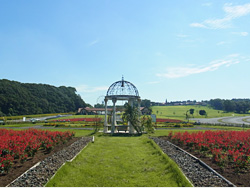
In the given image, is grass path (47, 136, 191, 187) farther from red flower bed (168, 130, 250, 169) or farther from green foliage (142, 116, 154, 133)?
green foliage (142, 116, 154, 133)

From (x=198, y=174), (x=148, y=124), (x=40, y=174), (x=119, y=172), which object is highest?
(x=148, y=124)

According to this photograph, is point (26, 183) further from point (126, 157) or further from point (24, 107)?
point (24, 107)

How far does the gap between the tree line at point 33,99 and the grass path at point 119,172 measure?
239 feet

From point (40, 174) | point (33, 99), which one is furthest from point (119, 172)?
point (33, 99)

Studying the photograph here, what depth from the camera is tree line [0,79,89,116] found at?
3078 inches

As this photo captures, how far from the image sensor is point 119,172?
419 inches

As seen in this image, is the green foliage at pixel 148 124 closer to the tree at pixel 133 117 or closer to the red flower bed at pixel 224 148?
the tree at pixel 133 117

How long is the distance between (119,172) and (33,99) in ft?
306

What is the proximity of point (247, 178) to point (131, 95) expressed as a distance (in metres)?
20.0

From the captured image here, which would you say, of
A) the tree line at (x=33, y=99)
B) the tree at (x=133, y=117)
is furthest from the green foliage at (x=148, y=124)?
the tree line at (x=33, y=99)

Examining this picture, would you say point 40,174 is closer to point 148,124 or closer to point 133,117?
point 133,117

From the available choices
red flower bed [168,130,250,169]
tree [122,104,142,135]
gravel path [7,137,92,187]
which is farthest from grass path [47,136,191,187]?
tree [122,104,142,135]

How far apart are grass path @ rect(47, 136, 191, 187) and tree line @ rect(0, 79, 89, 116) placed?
72.7m

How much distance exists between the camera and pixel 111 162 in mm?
12547
